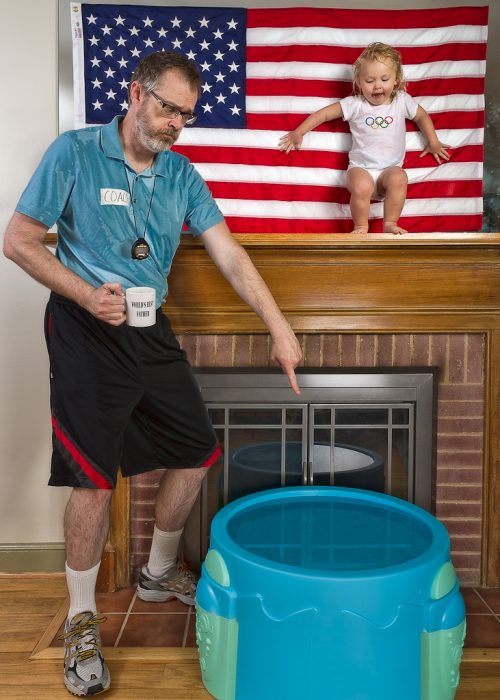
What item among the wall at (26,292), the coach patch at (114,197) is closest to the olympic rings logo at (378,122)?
the wall at (26,292)

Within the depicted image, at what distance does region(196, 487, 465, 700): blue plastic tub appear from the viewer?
1483 mm

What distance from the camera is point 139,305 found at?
164 centimetres

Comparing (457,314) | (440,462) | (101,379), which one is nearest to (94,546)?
(101,379)

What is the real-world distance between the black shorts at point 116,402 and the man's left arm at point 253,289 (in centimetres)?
27

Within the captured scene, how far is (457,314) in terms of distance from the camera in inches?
90.4

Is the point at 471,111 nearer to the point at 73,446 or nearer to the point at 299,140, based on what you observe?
the point at 299,140

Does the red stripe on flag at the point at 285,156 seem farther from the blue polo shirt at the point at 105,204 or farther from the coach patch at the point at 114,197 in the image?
the coach patch at the point at 114,197

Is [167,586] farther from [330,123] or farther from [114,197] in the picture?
[330,123]

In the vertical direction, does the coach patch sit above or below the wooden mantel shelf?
above

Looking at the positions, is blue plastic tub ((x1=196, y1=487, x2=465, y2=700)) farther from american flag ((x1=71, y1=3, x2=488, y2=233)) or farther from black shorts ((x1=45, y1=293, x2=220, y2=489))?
american flag ((x1=71, y1=3, x2=488, y2=233))

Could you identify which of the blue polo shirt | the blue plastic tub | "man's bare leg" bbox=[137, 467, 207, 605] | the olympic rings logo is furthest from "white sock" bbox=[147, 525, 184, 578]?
the olympic rings logo

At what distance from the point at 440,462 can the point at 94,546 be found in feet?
Result: 4.30

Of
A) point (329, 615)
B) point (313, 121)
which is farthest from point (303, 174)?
point (329, 615)

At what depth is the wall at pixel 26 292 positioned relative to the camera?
2.32 m
